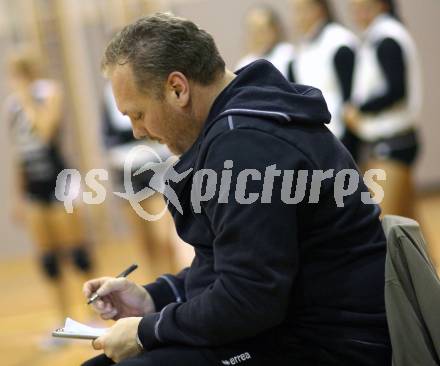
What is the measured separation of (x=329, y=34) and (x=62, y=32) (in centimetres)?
320

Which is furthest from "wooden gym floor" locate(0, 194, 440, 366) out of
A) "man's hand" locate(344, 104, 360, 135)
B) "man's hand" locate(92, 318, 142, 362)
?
"man's hand" locate(92, 318, 142, 362)

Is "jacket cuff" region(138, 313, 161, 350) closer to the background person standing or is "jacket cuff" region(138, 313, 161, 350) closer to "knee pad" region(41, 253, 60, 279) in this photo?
the background person standing

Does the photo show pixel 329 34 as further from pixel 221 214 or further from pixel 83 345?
pixel 221 214

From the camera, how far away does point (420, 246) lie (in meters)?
1.47

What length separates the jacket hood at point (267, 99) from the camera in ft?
4.66

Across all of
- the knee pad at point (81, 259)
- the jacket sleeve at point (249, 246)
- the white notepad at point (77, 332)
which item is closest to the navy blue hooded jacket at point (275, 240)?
the jacket sleeve at point (249, 246)

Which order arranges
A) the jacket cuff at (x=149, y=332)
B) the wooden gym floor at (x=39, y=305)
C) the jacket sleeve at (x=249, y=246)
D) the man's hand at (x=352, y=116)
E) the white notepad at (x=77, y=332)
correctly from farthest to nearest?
the wooden gym floor at (x=39, y=305)
the man's hand at (x=352, y=116)
the white notepad at (x=77, y=332)
the jacket cuff at (x=149, y=332)
the jacket sleeve at (x=249, y=246)

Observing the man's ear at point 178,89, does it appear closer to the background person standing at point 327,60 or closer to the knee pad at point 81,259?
the background person standing at point 327,60

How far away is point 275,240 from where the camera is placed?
1341 millimetres

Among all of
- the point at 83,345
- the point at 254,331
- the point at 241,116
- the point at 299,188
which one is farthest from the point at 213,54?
the point at 83,345

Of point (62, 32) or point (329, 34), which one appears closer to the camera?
point (329, 34)

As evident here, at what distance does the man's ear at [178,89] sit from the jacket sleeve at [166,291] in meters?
0.47

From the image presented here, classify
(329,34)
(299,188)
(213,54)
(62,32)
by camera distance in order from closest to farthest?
(299,188), (213,54), (329,34), (62,32)

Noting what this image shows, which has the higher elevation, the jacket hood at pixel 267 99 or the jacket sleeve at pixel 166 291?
the jacket hood at pixel 267 99
